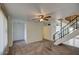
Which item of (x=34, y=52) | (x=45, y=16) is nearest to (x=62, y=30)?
(x=45, y=16)

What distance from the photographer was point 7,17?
4.56 ft

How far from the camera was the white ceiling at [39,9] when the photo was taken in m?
1.34

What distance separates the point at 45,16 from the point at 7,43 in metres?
0.69

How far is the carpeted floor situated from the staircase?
10cm

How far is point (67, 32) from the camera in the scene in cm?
142

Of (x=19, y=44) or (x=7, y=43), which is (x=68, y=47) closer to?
(x=19, y=44)

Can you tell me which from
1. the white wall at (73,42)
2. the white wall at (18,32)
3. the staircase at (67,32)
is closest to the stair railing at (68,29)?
the staircase at (67,32)

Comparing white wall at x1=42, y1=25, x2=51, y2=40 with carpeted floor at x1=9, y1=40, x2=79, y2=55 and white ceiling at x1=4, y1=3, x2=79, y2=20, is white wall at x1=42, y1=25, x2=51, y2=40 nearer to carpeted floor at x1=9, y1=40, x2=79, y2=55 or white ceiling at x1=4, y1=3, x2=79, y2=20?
carpeted floor at x1=9, y1=40, x2=79, y2=55

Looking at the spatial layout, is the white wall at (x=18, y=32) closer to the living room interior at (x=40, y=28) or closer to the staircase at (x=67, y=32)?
the living room interior at (x=40, y=28)

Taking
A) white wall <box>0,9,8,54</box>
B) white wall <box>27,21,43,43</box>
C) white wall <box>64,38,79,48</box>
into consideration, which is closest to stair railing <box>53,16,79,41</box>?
white wall <box>64,38,79,48</box>

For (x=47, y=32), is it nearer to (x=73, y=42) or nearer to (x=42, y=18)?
(x=42, y=18)

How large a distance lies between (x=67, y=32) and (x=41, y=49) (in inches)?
18.2

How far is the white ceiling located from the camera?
1336 millimetres

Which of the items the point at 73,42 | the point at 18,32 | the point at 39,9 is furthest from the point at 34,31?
the point at 73,42
